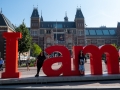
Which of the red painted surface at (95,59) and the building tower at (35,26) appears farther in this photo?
the building tower at (35,26)

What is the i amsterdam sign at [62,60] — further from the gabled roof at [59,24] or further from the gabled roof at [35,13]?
the gabled roof at [59,24]

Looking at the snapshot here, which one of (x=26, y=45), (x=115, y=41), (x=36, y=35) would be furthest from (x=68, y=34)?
(x=26, y=45)

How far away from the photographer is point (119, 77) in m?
8.02

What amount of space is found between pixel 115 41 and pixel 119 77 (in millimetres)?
60206

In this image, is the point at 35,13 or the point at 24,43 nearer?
the point at 24,43

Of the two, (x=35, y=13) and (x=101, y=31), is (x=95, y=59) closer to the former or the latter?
(x=35, y=13)

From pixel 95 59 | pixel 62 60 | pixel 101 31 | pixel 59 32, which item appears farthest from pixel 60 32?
pixel 62 60

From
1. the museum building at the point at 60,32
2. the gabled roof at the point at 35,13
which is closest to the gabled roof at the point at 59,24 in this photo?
the museum building at the point at 60,32

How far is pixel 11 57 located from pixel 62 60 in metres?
→ 2.65

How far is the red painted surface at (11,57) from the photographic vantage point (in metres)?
7.98

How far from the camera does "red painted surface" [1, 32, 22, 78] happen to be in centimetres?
798

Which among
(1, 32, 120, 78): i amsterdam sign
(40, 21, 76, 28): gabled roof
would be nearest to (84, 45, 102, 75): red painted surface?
(1, 32, 120, 78): i amsterdam sign

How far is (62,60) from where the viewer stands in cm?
841

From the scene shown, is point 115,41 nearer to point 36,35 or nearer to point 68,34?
point 68,34
